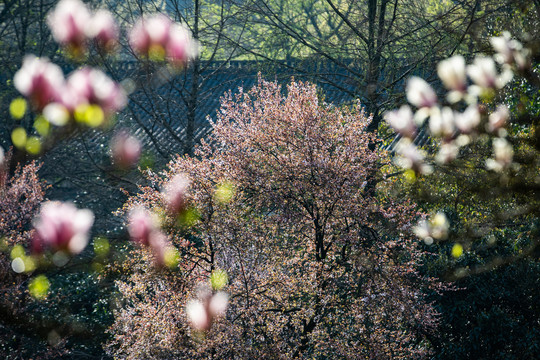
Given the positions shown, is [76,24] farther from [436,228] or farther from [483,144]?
[483,144]

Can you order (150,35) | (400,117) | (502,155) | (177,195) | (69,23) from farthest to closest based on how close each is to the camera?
1. (69,23)
2. (150,35)
3. (400,117)
4. (177,195)
5. (502,155)

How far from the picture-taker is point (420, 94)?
8.15 metres

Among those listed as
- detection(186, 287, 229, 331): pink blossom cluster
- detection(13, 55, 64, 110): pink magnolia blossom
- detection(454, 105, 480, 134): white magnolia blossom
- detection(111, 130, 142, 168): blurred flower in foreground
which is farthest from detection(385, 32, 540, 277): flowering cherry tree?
detection(13, 55, 64, 110): pink magnolia blossom

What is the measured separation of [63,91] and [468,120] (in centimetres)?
1011

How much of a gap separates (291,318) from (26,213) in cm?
489

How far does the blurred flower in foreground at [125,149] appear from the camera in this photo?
1291cm

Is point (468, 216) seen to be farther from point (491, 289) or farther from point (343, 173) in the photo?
point (343, 173)

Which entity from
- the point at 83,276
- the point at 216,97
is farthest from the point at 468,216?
the point at 216,97

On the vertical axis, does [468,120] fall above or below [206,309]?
above

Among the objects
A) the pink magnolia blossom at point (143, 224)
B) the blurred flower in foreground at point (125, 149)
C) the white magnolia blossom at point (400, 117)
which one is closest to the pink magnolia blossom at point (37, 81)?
the blurred flower in foreground at point (125, 149)

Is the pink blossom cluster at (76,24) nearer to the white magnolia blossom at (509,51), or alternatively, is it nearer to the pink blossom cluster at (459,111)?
the pink blossom cluster at (459,111)

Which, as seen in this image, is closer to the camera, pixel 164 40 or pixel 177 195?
pixel 177 195

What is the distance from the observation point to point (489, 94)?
24.3 ft

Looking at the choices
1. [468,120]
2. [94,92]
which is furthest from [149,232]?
[94,92]
